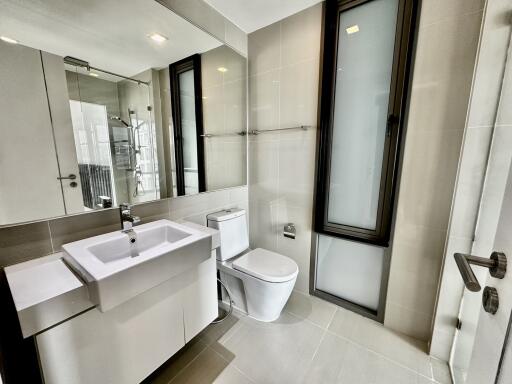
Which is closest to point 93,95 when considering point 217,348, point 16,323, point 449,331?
point 16,323

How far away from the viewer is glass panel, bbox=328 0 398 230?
4.50 feet

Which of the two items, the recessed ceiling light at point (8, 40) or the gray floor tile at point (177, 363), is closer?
the recessed ceiling light at point (8, 40)

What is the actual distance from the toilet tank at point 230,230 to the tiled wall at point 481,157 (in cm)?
137

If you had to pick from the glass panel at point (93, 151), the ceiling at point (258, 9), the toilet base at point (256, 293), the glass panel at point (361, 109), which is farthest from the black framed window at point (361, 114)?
the glass panel at point (93, 151)

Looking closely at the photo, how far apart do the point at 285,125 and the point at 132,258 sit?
4.77 ft

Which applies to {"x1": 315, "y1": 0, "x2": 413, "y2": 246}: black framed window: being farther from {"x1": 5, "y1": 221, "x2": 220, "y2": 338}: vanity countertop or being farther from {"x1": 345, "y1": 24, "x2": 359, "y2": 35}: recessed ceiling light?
{"x1": 5, "y1": 221, "x2": 220, "y2": 338}: vanity countertop

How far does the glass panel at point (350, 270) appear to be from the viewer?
1.63m

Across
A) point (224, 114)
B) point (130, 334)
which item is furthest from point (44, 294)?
point (224, 114)

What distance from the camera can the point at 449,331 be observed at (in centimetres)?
128

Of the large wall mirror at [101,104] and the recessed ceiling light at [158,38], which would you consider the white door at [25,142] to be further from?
the recessed ceiling light at [158,38]

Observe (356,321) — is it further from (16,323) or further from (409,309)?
(16,323)

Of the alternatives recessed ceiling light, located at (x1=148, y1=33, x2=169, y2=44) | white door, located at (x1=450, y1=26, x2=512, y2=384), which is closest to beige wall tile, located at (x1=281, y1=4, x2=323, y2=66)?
recessed ceiling light, located at (x1=148, y1=33, x2=169, y2=44)

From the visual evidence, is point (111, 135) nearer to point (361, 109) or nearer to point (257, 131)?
point (257, 131)

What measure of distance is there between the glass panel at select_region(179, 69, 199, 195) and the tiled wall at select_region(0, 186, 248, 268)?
0.13m
